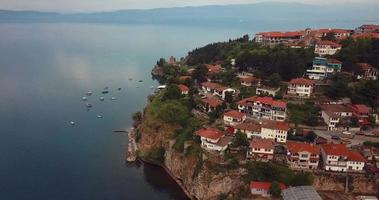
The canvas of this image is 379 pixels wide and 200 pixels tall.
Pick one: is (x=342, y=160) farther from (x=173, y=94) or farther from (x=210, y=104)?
(x=173, y=94)

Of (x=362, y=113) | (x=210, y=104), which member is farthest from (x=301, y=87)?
(x=210, y=104)

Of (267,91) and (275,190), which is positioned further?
(267,91)

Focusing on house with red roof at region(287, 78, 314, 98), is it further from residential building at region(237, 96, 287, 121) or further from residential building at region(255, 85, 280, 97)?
residential building at region(237, 96, 287, 121)

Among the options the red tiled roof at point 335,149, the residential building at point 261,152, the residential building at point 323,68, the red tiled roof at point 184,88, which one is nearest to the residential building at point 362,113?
the red tiled roof at point 335,149

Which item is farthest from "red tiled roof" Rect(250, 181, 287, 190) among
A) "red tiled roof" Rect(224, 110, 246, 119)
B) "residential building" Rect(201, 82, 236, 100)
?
"residential building" Rect(201, 82, 236, 100)

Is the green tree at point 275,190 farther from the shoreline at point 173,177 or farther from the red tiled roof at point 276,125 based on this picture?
the shoreline at point 173,177

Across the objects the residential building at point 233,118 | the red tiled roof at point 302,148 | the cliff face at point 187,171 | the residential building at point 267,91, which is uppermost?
the residential building at point 267,91

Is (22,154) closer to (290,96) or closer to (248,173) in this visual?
(248,173)
